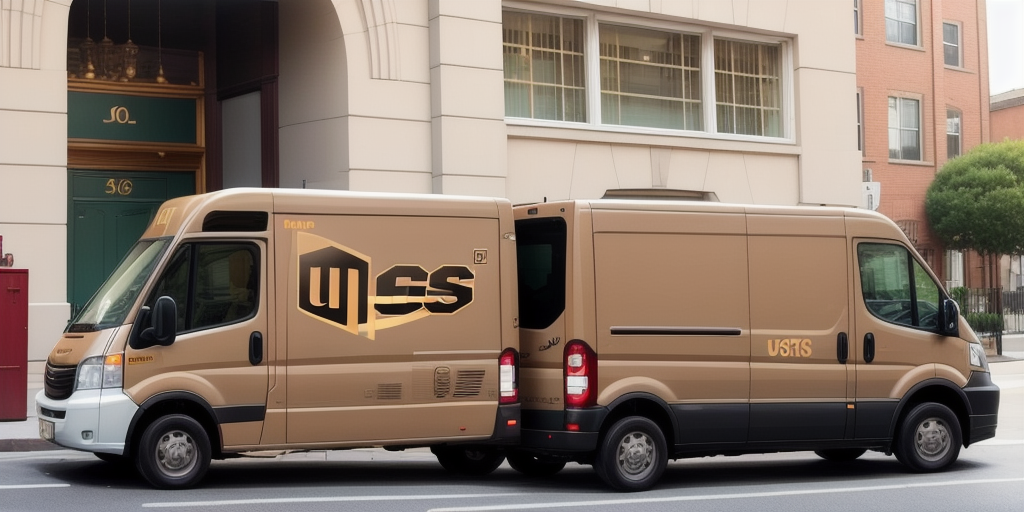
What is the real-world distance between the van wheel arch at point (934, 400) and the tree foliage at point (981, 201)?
2338cm

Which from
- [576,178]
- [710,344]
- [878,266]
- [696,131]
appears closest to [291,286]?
[710,344]

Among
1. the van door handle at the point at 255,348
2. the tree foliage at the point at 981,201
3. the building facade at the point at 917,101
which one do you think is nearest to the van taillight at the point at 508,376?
the van door handle at the point at 255,348

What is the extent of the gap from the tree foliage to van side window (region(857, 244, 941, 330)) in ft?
77.0

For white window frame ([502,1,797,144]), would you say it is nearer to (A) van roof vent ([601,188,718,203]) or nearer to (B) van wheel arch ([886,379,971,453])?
(A) van roof vent ([601,188,718,203])

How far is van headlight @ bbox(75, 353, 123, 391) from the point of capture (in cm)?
938

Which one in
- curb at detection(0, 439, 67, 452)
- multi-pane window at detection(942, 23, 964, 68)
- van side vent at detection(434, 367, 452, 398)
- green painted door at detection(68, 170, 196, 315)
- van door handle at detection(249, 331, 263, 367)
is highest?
multi-pane window at detection(942, 23, 964, 68)

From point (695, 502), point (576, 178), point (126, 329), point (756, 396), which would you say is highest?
point (576, 178)

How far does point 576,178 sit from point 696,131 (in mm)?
2443

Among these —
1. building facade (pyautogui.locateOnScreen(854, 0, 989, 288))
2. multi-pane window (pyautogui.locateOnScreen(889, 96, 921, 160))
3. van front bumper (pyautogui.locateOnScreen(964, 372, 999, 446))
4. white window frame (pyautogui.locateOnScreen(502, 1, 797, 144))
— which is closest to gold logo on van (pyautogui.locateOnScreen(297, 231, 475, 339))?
van front bumper (pyautogui.locateOnScreen(964, 372, 999, 446))

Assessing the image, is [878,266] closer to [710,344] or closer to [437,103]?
[710,344]

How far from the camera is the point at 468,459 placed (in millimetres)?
11461

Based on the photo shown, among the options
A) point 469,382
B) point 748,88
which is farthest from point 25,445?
point 748,88

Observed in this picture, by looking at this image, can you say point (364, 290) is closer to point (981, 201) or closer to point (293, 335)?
point (293, 335)

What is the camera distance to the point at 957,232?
113 ft
